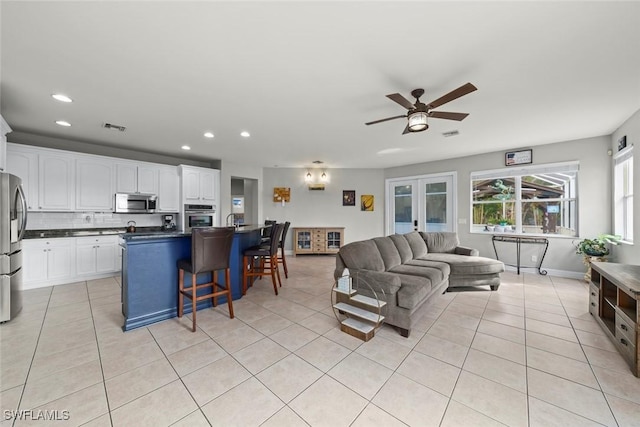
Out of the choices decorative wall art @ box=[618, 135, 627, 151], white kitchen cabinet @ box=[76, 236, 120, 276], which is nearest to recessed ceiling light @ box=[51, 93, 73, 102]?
white kitchen cabinet @ box=[76, 236, 120, 276]

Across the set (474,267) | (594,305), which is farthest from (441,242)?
(594,305)

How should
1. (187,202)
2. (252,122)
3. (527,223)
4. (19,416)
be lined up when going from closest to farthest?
1. (19,416)
2. (252,122)
3. (527,223)
4. (187,202)

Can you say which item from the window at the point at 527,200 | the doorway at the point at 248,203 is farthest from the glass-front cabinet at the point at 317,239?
the window at the point at 527,200

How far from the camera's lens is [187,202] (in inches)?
216

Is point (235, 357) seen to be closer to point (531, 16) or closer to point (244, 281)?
point (244, 281)

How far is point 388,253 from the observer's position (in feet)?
11.0

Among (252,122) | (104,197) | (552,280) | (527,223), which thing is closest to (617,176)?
(527,223)

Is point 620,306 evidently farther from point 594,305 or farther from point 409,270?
point 409,270

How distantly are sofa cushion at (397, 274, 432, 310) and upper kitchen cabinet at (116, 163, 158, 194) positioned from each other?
5339mm

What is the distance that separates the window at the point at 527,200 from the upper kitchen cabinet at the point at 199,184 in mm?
6250

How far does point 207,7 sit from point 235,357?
A: 2.64 m

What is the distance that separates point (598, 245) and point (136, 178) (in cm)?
858

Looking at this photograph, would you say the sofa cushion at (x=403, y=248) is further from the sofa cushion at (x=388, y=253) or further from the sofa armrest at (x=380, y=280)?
the sofa armrest at (x=380, y=280)

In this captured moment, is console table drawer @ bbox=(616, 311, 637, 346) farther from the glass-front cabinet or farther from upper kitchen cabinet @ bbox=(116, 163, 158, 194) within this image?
upper kitchen cabinet @ bbox=(116, 163, 158, 194)
